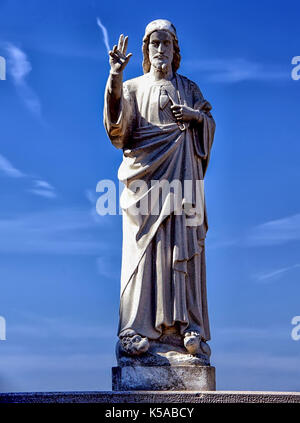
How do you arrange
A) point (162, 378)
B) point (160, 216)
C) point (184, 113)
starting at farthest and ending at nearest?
point (184, 113) < point (160, 216) < point (162, 378)

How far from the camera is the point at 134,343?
11508 millimetres

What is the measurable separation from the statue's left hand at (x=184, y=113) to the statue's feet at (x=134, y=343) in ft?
11.2

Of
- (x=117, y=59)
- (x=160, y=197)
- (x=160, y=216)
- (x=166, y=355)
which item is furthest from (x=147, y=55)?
(x=166, y=355)

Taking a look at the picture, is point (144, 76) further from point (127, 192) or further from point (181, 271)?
point (181, 271)

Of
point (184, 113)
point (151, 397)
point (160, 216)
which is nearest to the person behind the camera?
point (151, 397)

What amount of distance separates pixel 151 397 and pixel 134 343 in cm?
118

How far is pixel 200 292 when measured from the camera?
12.3 m

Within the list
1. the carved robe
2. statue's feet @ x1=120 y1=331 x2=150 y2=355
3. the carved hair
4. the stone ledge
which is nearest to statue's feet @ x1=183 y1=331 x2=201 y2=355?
the carved robe

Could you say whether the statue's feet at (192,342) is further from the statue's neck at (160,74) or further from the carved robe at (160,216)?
the statue's neck at (160,74)

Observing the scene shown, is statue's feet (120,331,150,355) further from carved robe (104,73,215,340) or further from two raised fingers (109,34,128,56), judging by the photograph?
two raised fingers (109,34,128,56)

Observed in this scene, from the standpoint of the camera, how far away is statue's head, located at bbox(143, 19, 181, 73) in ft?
42.0

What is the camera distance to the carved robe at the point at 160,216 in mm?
11812

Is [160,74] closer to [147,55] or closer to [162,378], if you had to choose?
[147,55]

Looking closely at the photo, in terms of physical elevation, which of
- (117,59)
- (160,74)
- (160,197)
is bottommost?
(160,197)
